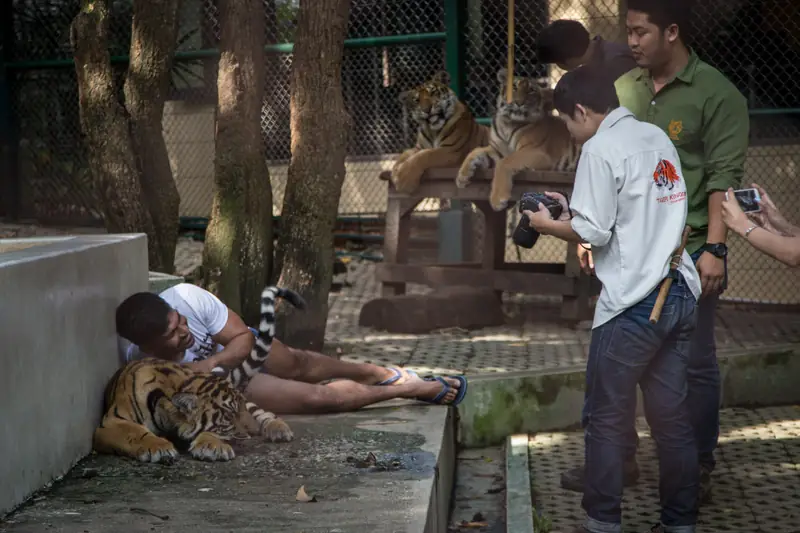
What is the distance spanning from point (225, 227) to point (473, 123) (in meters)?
3.44

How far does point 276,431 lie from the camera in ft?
15.4

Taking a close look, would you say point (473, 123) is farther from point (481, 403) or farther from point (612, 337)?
point (612, 337)

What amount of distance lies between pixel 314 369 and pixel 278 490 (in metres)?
1.51

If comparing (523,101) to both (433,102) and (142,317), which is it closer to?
(433,102)

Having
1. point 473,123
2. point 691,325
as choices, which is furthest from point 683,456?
point 473,123

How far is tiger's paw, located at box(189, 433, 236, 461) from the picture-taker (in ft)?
14.2

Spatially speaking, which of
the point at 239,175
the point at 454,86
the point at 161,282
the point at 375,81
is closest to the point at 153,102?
the point at 239,175

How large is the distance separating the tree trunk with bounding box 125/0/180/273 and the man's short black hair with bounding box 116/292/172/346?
2081mm

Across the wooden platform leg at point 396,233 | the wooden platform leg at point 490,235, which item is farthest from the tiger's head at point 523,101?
the wooden platform leg at point 396,233

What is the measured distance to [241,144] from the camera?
22.0ft

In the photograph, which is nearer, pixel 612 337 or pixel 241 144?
pixel 612 337

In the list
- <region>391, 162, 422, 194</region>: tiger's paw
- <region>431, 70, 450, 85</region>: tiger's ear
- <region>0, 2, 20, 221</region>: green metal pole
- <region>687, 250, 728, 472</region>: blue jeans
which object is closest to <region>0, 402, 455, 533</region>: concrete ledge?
<region>687, 250, 728, 472</region>: blue jeans

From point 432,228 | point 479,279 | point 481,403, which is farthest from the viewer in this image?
point 432,228

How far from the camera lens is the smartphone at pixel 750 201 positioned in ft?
11.5
